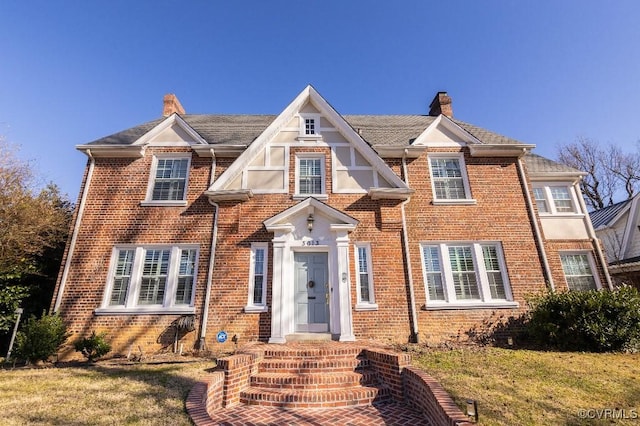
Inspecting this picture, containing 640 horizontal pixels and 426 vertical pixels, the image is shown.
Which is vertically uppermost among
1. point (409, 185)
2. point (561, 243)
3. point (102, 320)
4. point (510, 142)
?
point (510, 142)

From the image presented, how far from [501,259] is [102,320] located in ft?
40.4

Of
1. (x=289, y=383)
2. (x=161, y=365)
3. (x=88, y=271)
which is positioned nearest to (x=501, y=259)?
(x=289, y=383)

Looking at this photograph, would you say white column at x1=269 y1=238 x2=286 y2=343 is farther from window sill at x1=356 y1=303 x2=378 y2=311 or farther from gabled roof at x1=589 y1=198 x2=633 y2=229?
gabled roof at x1=589 y1=198 x2=633 y2=229

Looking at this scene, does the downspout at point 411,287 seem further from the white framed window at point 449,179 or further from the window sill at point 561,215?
the window sill at point 561,215

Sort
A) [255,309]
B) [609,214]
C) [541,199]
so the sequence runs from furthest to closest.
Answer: [609,214] → [541,199] → [255,309]

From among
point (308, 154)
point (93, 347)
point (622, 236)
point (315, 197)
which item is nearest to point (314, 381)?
point (315, 197)

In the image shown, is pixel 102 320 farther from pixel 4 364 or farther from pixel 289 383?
pixel 289 383

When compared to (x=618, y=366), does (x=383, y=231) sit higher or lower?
higher

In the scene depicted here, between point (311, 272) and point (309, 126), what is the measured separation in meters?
5.34

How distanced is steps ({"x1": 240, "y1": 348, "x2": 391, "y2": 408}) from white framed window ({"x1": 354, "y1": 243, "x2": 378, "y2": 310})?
6.15 ft

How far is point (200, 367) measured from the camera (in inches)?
266

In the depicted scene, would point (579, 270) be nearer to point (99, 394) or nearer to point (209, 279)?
point (209, 279)

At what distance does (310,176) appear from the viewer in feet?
33.4

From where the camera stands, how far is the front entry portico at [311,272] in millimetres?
8375
